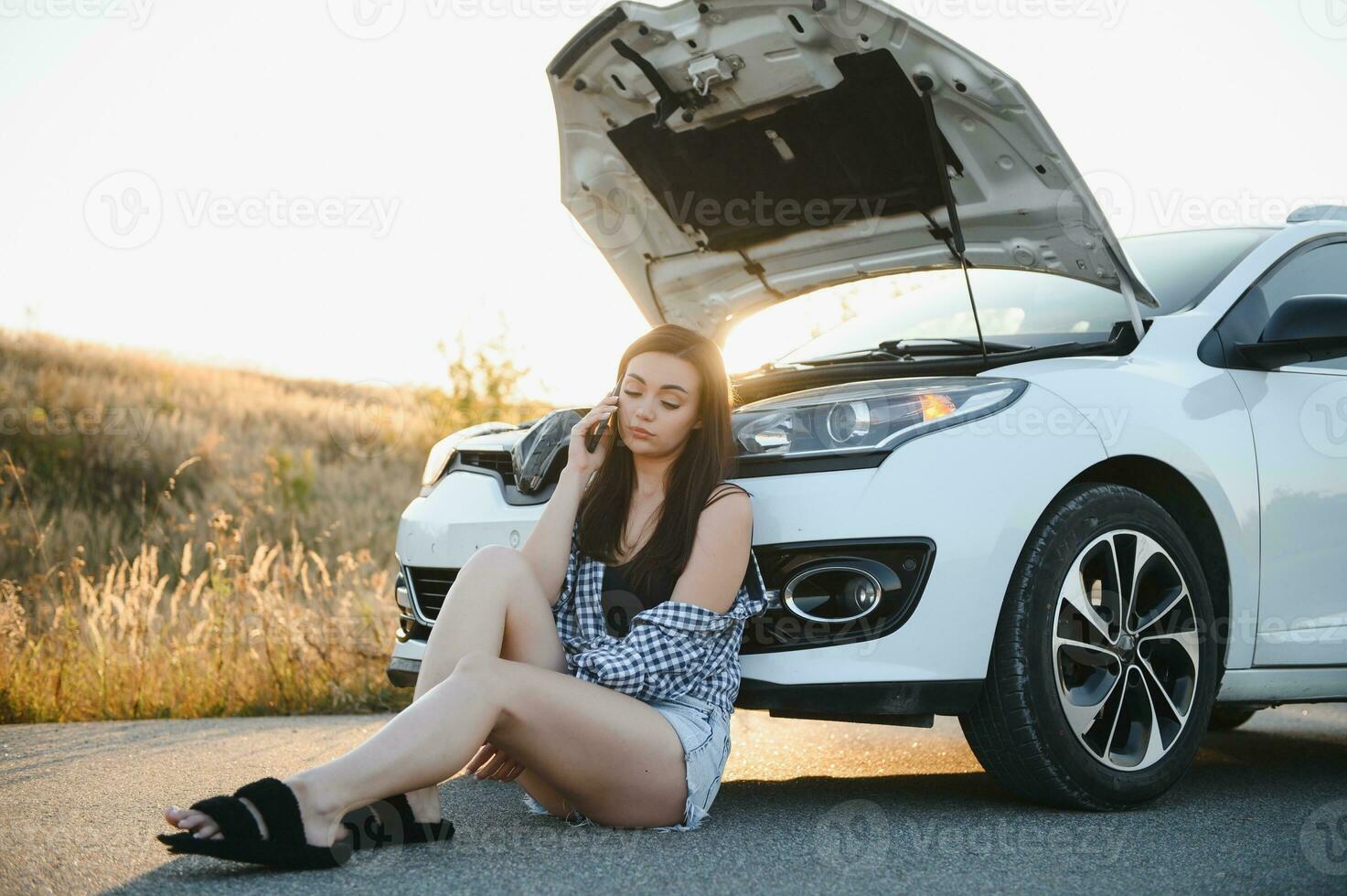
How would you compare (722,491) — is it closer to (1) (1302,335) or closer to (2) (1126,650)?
(2) (1126,650)

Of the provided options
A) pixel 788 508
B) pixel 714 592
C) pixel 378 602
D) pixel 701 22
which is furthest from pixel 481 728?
pixel 378 602

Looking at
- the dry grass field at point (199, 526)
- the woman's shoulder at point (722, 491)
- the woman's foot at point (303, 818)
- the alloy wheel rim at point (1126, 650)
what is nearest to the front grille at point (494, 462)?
the woman's shoulder at point (722, 491)

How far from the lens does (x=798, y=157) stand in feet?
13.3

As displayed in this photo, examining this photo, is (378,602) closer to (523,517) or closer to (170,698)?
(170,698)

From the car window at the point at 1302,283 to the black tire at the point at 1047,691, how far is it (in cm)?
99

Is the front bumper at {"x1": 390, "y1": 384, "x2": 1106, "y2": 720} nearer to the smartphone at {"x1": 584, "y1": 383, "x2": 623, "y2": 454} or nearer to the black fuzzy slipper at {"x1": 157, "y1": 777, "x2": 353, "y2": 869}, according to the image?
the smartphone at {"x1": 584, "y1": 383, "x2": 623, "y2": 454}

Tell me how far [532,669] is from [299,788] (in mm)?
552

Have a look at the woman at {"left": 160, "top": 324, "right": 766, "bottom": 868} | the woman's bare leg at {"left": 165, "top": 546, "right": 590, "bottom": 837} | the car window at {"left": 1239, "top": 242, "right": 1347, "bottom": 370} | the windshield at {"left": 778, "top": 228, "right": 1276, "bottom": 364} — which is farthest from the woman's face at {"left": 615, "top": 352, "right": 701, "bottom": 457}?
the car window at {"left": 1239, "top": 242, "right": 1347, "bottom": 370}

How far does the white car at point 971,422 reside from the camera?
3.12 metres

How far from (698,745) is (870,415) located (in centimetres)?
93

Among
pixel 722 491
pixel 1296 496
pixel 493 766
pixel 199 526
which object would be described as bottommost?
pixel 199 526

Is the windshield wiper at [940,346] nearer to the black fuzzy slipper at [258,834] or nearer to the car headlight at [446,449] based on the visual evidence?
the car headlight at [446,449]

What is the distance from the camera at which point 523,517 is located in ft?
12.2

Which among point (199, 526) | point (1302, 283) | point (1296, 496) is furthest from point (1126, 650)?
point (199, 526)
